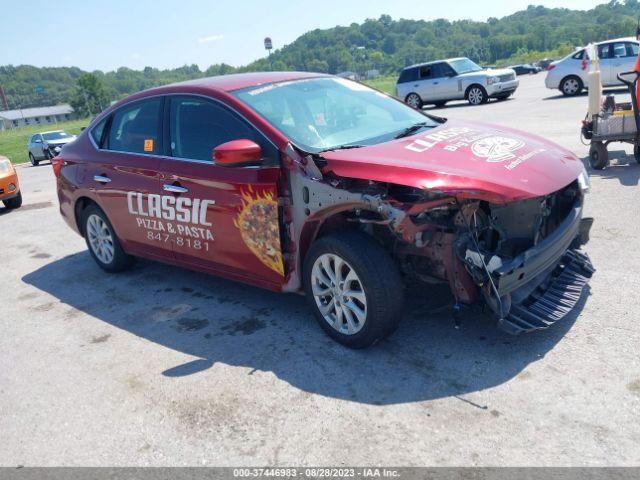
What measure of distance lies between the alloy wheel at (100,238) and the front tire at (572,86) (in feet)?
57.1

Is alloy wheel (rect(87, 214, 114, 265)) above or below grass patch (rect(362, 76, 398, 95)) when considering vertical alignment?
below

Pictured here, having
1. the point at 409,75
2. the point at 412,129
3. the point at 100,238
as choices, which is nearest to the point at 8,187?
the point at 100,238

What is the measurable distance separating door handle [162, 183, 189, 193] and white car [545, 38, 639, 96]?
15.7 m

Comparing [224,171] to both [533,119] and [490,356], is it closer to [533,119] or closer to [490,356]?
[490,356]

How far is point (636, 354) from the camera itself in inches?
132

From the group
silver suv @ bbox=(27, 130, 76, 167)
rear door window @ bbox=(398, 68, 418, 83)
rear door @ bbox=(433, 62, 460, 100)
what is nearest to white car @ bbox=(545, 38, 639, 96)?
rear door @ bbox=(433, 62, 460, 100)

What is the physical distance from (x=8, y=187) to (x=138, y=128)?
6577 millimetres

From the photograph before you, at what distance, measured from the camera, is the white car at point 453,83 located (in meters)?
21.6

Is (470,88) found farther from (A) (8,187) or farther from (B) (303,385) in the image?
(B) (303,385)

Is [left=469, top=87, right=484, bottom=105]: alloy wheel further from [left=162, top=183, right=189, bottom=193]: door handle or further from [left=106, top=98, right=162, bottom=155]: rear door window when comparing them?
[left=162, top=183, right=189, bottom=193]: door handle

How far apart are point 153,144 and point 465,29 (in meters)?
127

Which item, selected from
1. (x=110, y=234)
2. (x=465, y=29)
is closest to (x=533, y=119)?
(x=110, y=234)

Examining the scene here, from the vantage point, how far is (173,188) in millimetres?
4672

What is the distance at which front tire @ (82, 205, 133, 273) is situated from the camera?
5801mm
